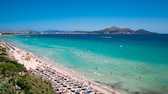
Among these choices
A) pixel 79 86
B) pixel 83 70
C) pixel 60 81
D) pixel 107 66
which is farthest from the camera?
pixel 107 66

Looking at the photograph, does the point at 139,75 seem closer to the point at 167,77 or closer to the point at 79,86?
the point at 167,77

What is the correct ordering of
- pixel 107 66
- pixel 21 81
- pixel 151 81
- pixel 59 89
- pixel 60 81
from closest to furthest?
pixel 21 81
pixel 59 89
pixel 60 81
pixel 151 81
pixel 107 66

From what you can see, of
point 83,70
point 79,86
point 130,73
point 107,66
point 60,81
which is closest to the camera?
point 79,86

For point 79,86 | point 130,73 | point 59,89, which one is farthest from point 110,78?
point 59,89

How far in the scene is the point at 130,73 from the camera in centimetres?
3272

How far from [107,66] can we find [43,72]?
13123 millimetres

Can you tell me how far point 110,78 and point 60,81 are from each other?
7874mm

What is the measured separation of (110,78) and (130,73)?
5.01 m

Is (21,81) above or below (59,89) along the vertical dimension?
above

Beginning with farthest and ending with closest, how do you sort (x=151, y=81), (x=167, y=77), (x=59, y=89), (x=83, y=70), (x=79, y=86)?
(x=83, y=70)
(x=167, y=77)
(x=151, y=81)
(x=79, y=86)
(x=59, y=89)

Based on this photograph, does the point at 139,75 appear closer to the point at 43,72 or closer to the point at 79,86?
the point at 79,86

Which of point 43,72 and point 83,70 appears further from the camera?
point 83,70

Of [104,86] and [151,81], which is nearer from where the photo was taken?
[104,86]

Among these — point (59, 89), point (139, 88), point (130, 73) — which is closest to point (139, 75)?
point (130, 73)
